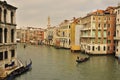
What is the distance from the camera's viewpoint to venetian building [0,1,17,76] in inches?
698

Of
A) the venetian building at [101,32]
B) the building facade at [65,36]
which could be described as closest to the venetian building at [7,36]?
the venetian building at [101,32]

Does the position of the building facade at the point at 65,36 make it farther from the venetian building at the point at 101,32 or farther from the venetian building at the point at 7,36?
the venetian building at the point at 7,36

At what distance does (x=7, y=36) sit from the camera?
18.9m

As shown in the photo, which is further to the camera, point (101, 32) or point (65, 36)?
point (65, 36)

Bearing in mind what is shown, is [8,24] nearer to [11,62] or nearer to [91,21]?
[11,62]

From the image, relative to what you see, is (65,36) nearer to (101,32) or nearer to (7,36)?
(101,32)

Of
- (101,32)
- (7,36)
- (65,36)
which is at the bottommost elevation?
(7,36)

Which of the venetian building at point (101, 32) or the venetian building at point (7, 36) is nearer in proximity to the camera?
the venetian building at point (7, 36)

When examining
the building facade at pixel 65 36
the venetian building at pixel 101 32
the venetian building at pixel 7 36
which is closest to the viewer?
the venetian building at pixel 7 36

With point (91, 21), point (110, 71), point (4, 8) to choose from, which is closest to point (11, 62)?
point (4, 8)

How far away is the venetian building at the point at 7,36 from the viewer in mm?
17734

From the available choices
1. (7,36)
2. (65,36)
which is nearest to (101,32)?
(7,36)

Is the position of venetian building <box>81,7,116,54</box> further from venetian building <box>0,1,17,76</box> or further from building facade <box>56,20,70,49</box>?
venetian building <box>0,1,17,76</box>

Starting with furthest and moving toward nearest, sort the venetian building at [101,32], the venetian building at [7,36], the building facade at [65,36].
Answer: the building facade at [65,36] → the venetian building at [101,32] → the venetian building at [7,36]
